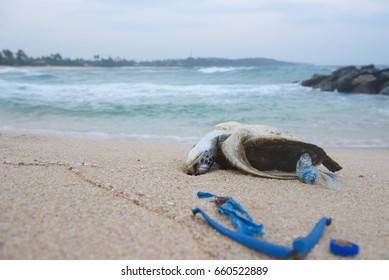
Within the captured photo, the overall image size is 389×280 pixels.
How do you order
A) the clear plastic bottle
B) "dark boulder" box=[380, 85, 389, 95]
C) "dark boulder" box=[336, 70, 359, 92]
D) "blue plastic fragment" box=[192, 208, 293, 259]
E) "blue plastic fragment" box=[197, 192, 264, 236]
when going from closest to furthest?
"blue plastic fragment" box=[192, 208, 293, 259], "blue plastic fragment" box=[197, 192, 264, 236], the clear plastic bottle, "dark boulder" box=[380, 85, 389, 95], "dark boulder" box=[336, 70, 359, 92]

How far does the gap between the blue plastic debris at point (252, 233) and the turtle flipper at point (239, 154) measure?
3.68ft

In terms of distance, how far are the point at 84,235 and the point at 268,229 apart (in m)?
1.25

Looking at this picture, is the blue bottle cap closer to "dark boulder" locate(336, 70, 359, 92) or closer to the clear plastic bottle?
the clear plastic bottle

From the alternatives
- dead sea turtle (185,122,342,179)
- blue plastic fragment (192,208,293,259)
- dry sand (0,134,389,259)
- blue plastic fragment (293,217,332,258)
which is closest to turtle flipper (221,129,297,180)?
dead sea turtle (185,122,342,179)

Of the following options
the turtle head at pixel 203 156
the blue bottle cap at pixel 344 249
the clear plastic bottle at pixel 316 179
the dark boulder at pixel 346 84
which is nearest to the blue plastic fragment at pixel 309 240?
the blue bottle cap at pixel 344 249

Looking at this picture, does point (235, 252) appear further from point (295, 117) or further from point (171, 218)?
point (295, 117)

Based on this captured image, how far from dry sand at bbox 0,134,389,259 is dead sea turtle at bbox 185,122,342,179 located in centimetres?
17

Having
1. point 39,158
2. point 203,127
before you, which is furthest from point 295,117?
point 39,158

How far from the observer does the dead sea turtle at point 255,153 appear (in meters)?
3.68

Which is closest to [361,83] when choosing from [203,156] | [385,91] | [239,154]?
[385,91]

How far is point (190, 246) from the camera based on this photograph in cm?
197

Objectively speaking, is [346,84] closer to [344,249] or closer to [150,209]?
[344,249]

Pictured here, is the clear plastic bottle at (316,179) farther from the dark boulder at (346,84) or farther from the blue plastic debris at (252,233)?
the dark boulder at (346,84)

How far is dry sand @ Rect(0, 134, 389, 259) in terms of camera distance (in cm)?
190
